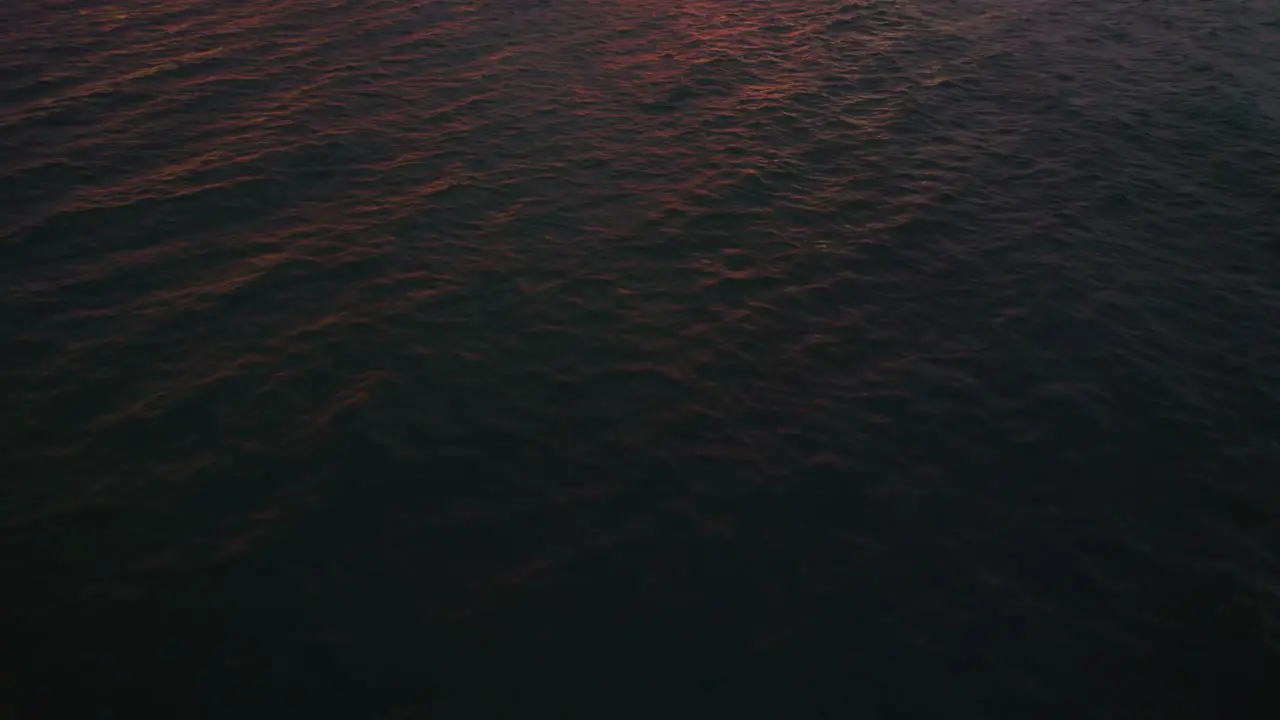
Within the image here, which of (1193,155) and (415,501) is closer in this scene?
(415,501)

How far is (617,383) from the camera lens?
1029 inches

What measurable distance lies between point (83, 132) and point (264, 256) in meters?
12.1

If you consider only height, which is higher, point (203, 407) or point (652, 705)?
point (203, 407)

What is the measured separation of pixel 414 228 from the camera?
3156cm

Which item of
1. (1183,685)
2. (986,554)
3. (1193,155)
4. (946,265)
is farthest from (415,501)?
(1193,155)

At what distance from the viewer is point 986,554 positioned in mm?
21781

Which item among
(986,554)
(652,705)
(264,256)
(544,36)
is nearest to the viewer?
(652,705)

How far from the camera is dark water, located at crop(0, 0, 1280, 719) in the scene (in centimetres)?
1911

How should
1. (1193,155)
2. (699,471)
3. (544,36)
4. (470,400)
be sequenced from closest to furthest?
1. (699,471)
2. (470,400)
3. (1193,155)
4. (544,36)

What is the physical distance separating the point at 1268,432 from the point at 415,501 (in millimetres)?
24922

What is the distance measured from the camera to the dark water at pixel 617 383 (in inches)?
752

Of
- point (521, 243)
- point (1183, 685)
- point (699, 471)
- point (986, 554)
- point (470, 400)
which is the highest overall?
point (521, 243)

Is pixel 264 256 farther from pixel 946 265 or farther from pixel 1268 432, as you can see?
pixel 1268 432

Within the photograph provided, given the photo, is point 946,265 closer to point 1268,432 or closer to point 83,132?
point 1268,432
